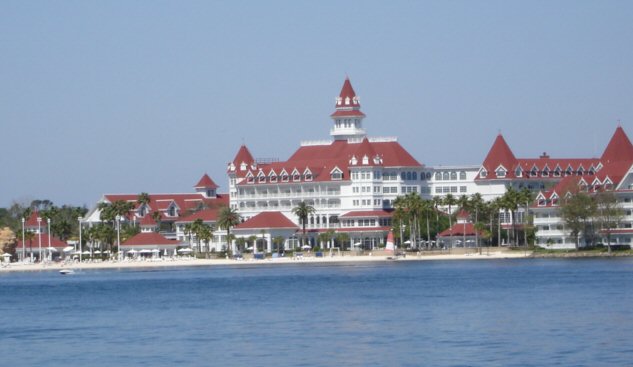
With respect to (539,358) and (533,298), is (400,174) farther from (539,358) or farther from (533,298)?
(539,358)

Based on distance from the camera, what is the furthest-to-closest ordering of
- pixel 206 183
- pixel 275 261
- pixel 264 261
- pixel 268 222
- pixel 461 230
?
pixel 206 183 < pixel 268 222 < pixel 264 261 < pixel 275 261 < pixel 461 230

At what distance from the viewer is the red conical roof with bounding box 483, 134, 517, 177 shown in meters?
172

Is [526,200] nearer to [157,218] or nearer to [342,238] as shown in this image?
[342,238]

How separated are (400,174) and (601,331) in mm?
118227

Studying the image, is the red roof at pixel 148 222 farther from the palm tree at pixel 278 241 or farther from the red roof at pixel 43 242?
the palm tree at pixel 278 241

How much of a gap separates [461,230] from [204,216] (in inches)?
1465

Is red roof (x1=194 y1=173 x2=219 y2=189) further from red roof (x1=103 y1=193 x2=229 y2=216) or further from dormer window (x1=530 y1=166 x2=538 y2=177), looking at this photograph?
dormer window (x1=530 y1=166 x2=538 y2=177)

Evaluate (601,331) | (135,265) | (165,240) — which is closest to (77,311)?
(601,331)

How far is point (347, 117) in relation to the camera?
593ft

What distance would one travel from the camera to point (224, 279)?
365 ft

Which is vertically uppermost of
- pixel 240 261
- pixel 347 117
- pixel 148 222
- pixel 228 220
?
pixel 347 117

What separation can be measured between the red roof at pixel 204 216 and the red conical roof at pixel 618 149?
44.5 m

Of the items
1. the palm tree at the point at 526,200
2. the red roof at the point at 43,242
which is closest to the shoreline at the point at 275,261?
the palm tree at the point at 526,200

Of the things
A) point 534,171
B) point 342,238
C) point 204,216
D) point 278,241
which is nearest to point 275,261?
point 342,238
